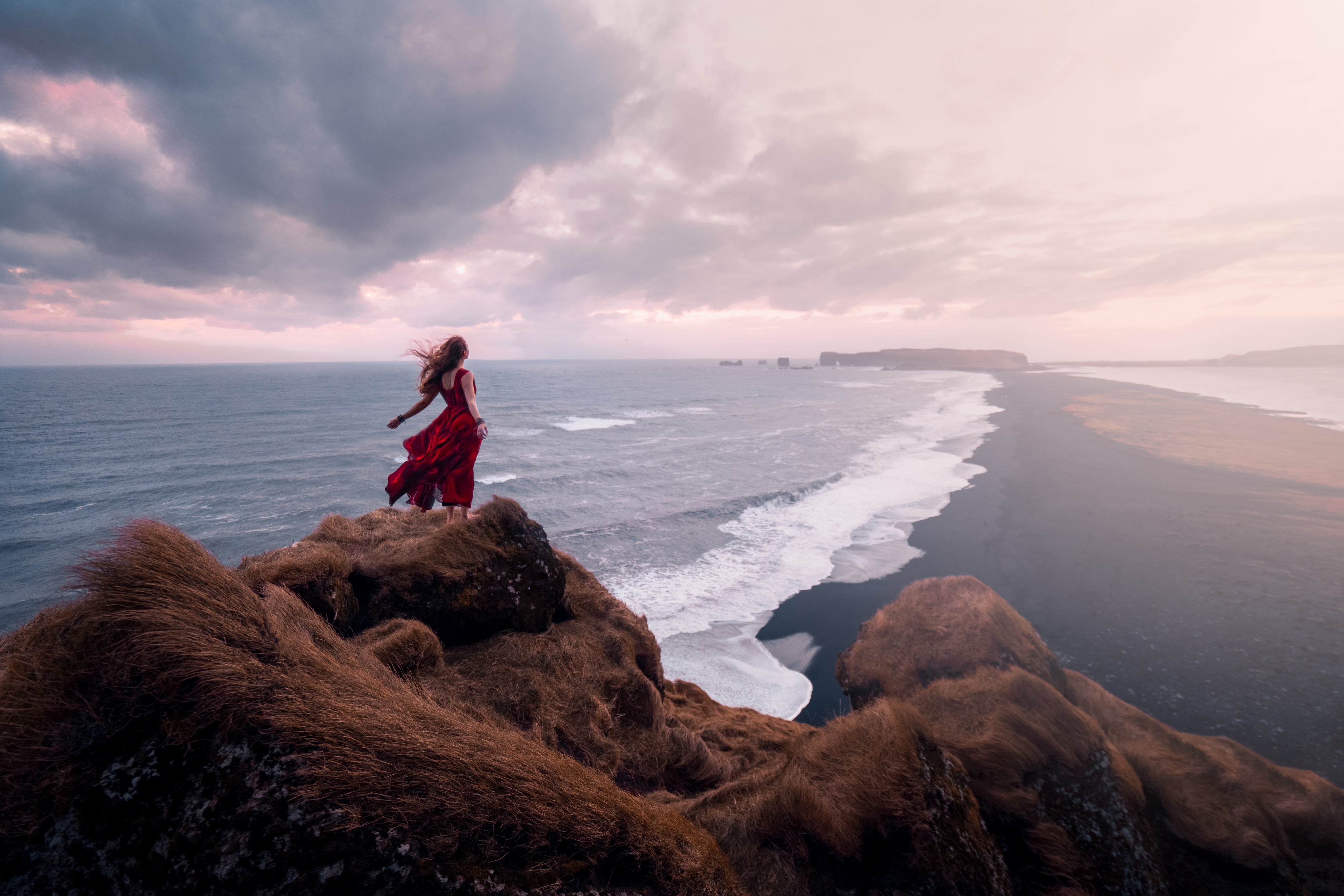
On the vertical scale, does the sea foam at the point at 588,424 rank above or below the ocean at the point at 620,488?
above

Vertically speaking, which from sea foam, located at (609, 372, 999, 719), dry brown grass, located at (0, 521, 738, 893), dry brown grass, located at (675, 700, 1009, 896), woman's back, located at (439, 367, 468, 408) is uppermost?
woman's back, located at (439, 367, 468, 408)

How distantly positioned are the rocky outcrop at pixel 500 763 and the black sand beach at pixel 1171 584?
405cm

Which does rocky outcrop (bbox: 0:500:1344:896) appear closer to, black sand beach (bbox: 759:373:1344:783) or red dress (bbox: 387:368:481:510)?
red dress (bbox: 387:368:481:510)

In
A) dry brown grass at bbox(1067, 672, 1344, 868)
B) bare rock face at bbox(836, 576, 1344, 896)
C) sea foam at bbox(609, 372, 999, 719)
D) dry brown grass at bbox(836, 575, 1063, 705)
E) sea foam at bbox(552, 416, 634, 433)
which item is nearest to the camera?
bare rock face at bbox(836, 576, 1344, 896)

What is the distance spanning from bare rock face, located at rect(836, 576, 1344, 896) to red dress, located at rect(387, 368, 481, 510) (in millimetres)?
5447

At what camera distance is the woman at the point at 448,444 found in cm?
645

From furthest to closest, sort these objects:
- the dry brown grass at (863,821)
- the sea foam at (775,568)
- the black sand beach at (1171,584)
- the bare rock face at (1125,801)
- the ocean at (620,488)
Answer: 1. the ocean at (620,488)
2. the sea foam at (775,568)
3. the black sand beach at (1171,584)
4. the bare rock face at (1125,801)
5. the dry brown grass at (863,821)

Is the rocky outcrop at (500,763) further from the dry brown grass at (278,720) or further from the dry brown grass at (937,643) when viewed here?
the dry brown grass at (937,643)

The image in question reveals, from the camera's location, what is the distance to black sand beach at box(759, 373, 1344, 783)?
9.20 m

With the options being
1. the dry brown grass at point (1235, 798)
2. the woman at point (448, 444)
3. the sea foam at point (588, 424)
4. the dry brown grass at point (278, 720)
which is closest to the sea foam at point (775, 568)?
the dry brown grass at point (1235, 798)

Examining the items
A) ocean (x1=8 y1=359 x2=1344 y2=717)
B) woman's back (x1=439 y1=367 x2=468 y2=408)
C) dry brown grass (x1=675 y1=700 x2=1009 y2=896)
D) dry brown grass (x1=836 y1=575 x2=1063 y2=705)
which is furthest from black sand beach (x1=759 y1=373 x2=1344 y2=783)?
woman's back (x1=439 y1=367 x2=468 y2=408)

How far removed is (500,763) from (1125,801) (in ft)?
17.9

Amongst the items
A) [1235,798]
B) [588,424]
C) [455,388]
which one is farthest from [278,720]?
[588,424]

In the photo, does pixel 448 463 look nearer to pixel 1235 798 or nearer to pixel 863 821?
pixel 863 821
